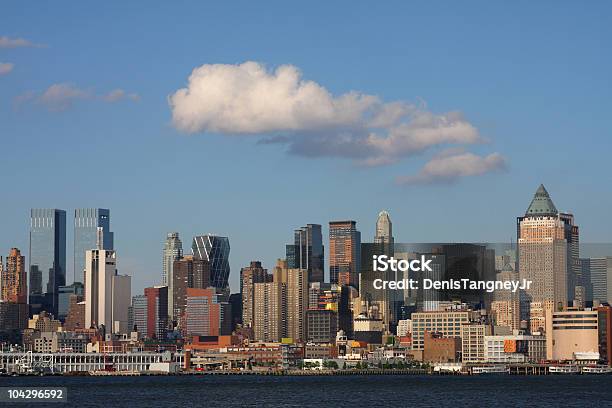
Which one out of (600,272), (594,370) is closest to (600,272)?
(600,272)

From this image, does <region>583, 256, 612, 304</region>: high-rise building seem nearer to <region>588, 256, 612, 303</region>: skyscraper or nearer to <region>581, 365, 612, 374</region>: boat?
A: <region>588, 256, 612, 303</region>: skyscraper

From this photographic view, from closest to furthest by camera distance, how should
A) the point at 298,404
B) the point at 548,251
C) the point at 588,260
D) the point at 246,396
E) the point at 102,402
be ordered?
the point at 298,404 → the point at 102,402 → the point at 246,396 → the point at 588,260 → the point at 548,251

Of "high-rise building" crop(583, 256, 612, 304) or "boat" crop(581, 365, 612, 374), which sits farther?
"boat" crop(581, 365, 612, 374)

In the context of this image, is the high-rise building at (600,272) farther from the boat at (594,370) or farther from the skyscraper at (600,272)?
the boat at (594,370)

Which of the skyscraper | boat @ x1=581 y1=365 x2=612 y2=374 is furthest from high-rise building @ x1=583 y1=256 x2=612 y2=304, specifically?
boat @ x1=581 y1=365 x2=612 y2=374

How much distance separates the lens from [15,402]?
348 feet

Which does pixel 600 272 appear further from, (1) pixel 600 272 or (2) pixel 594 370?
(2) pixel 594 370

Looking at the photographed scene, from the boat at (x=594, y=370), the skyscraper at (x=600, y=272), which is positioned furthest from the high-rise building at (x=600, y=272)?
the boat at (x=594, y=370)

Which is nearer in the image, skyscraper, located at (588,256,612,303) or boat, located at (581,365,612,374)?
skyscraper, located at (588,256,612,303)

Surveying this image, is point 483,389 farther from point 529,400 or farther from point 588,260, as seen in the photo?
point 588,260

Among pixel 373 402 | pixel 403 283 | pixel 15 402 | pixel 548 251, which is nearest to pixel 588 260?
pixel 548 251

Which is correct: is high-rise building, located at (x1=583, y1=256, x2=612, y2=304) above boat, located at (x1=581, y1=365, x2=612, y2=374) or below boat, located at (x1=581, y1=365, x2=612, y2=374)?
above

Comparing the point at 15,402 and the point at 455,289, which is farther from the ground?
the point at 455,289

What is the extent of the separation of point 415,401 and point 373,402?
3.71 m
